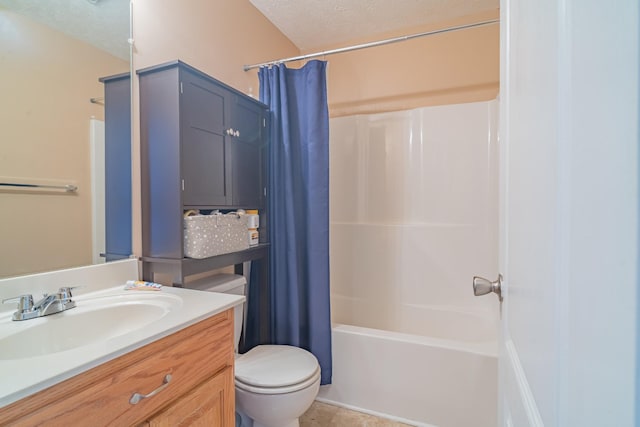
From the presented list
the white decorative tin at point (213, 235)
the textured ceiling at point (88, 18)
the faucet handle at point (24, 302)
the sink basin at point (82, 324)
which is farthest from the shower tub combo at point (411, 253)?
the textured ceiling at point (88, 18)

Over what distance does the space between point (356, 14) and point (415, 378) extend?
231 centimetres

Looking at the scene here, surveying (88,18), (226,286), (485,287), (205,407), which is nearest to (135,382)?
(205,407)

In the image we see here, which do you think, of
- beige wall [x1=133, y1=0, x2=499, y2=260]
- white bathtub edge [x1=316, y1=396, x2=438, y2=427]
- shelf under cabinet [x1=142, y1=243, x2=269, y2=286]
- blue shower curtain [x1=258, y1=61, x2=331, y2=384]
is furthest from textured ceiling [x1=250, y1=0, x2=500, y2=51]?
white bathtub edge [x1=316, y1=396, x2=438, y2=427]

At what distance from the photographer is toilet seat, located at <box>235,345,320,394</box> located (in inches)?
49.6

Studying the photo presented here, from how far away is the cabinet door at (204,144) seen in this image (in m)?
1.26

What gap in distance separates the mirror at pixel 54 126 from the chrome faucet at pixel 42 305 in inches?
5.7

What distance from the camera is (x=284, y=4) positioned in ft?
6.61

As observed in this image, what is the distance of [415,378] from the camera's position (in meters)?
1.62

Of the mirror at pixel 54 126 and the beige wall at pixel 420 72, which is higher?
the beige wall at pixel 420 72

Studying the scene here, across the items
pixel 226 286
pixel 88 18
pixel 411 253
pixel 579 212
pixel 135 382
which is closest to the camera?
pixel 579 212

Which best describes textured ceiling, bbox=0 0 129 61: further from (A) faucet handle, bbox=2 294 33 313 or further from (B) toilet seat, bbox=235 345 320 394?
(B) toilet seat, bbox=235 345 320 394

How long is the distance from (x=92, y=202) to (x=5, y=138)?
32cm

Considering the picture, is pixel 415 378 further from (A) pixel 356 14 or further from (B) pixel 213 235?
(A) pixel 356 14

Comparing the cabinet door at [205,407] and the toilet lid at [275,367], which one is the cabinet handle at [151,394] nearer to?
the cabinet door at [205,407]
